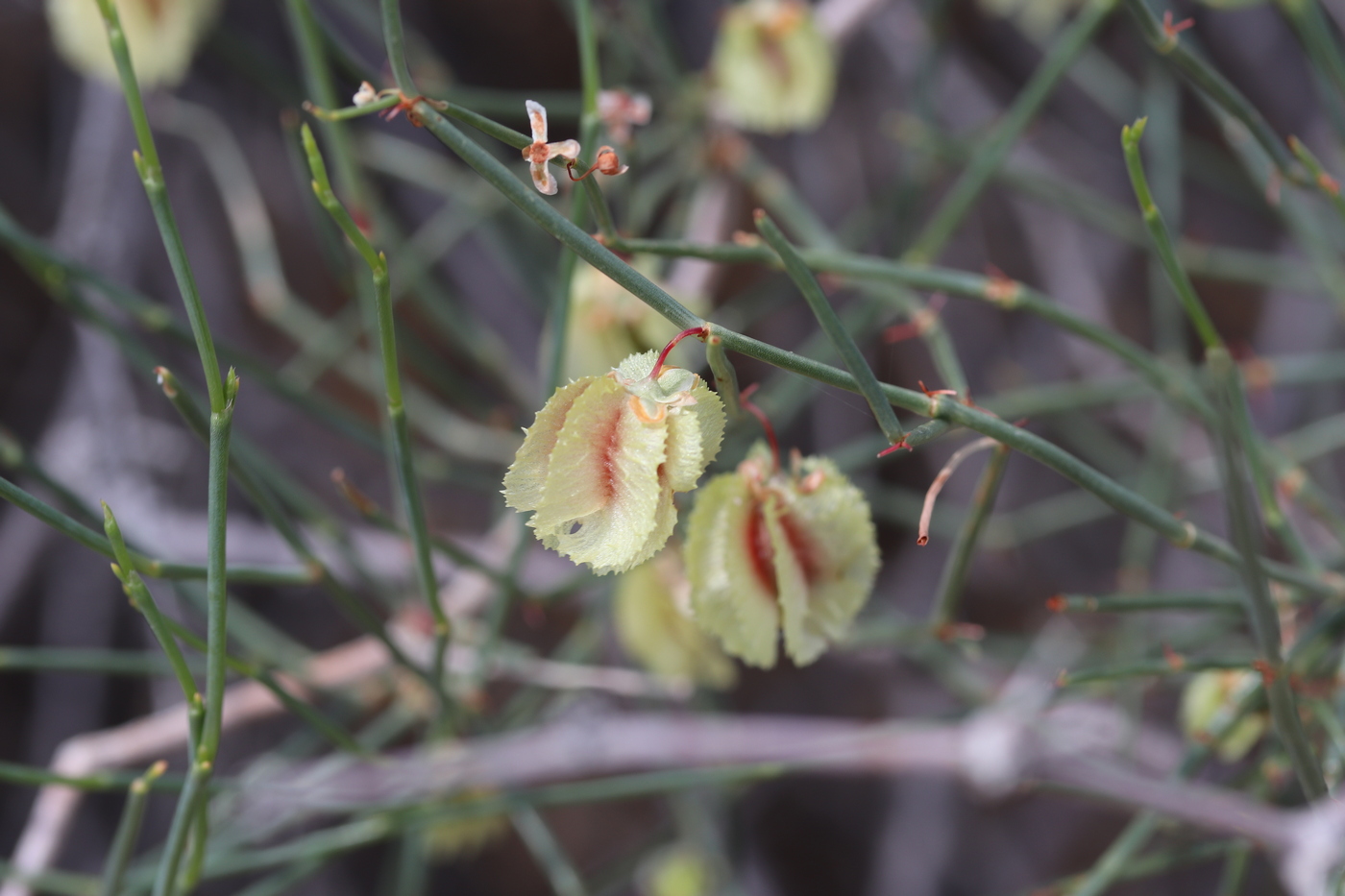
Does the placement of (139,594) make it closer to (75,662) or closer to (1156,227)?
(75,662)

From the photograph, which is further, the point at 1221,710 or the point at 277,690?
the point at 1221,710

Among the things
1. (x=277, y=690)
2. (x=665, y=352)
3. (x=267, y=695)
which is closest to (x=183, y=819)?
(x=277, y=690)

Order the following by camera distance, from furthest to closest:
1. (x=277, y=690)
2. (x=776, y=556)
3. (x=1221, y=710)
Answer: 1. (x=1221, y=710)
2. (x=277, y=690)
3. (x=776, y=556)

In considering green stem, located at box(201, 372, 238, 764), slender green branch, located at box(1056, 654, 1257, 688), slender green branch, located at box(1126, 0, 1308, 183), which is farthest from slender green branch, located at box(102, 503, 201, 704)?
slender green branch, located at box(1126, 0, 1308, 183)

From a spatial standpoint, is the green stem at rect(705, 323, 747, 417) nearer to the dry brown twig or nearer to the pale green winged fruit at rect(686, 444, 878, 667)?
the pale green winged fruit at rect(686, 444, 878, 667)

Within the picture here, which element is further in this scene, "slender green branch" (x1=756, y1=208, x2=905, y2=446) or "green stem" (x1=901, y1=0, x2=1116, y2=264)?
"green stem" (x1=901, y1=0, x2=1116, y2=264)

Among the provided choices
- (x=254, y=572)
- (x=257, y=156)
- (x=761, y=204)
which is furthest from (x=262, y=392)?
(x=254, y=572)
